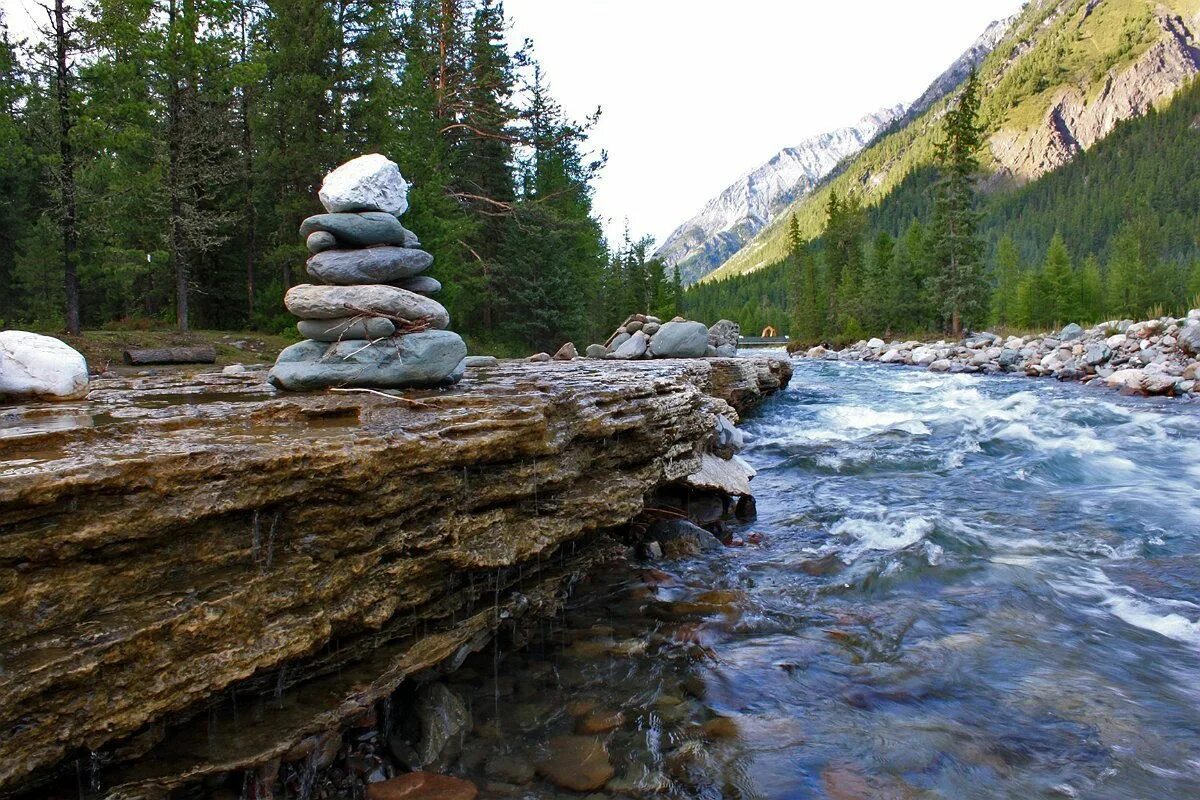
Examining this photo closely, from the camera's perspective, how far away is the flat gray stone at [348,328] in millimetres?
6395

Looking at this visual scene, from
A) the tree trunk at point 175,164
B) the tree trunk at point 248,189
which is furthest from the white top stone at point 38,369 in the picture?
the tree trunk at point 248,189

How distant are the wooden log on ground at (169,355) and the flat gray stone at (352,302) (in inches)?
484

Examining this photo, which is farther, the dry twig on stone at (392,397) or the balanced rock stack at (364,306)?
the balanced rock stack at (364,306)

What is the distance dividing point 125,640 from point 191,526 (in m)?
0.54

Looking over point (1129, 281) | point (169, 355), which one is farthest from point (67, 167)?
point (1129, 281)

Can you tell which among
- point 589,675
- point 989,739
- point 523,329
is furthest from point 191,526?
point 523,329

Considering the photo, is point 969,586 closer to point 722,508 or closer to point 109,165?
point 722,508

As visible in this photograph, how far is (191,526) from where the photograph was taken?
9.89 feet

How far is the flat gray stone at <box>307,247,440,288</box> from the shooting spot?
6645mm

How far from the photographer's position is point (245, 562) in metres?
3.21

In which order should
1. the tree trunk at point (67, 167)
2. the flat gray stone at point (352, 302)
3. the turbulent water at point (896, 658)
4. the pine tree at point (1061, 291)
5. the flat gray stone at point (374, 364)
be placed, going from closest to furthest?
the turbulent water at point (896, 658)
the flat gray stone at point (374, 364)
the flat gray stone at point (352, 302)
the tree trunk at point (67, 167)
the pine tree at point (1061, 291)

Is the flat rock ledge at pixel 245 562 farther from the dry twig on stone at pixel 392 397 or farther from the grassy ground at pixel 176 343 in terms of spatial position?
the grassy ground at pixel 176 343

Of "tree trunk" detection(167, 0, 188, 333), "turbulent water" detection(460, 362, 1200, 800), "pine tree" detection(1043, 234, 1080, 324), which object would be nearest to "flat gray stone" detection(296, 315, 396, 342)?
"turbulent water" detection(460, 362, 1200, 800)

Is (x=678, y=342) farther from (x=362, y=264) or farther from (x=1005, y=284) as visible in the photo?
(x=1005, y=284)
